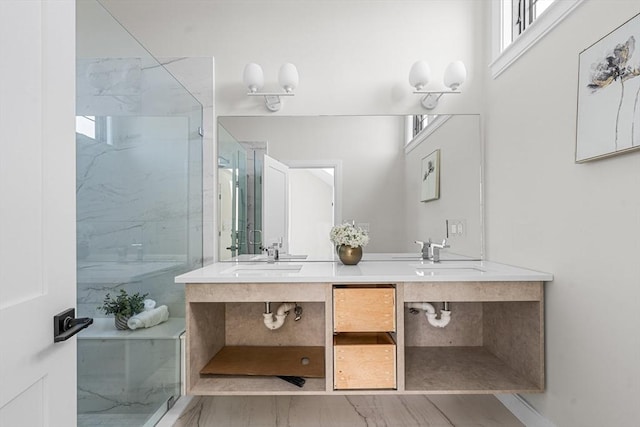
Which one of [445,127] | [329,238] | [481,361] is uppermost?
[445,127]

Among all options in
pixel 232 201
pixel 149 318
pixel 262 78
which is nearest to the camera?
pixel 149 318

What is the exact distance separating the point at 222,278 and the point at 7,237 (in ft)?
3.39

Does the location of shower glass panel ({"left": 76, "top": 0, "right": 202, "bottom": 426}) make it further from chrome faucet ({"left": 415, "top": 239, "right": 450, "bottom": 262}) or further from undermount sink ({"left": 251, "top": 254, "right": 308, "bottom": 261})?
chrome faucet ({"left": 415, "top": 239, "right": 450, "bottom": 262})

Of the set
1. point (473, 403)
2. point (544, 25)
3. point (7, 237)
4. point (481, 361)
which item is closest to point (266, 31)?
point (544, 25)

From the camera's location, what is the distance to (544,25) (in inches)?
67.1

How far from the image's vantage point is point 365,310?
1.71 metres

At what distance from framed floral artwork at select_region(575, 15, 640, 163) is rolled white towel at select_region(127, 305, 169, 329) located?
213 cm

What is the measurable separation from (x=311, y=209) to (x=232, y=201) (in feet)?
1.73

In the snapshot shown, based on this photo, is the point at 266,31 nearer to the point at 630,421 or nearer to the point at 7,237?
the point at 7,237

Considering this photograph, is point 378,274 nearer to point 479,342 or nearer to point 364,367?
point 364,367

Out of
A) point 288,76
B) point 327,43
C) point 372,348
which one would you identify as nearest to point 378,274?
point 372,348

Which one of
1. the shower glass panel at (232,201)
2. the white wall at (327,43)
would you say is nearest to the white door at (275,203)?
the shower glass panel at (232,201)

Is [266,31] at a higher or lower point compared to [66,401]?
higher

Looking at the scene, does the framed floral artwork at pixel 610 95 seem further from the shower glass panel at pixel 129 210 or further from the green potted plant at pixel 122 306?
the green potted plant at pixel 122 306
